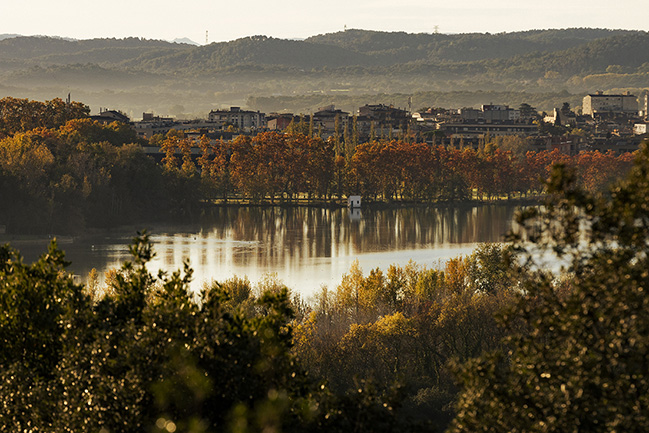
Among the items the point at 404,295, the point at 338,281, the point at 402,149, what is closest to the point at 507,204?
the point at 402,149

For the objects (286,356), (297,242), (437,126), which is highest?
(437,126)

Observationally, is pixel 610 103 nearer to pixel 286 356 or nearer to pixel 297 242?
pixel 297 242

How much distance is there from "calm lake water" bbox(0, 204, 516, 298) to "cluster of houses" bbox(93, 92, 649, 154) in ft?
80.8

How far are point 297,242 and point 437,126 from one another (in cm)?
7012

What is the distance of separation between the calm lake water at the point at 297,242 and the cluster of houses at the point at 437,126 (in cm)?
2462

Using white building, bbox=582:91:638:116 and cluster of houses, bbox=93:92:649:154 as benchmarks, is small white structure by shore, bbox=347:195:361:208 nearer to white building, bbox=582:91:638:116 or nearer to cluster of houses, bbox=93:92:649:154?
cluster of houses, bbox=93:92:649:154

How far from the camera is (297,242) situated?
48.8 meters

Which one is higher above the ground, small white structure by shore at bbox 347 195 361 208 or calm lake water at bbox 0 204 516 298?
small white structure by shore at bbox 347 195 361 208

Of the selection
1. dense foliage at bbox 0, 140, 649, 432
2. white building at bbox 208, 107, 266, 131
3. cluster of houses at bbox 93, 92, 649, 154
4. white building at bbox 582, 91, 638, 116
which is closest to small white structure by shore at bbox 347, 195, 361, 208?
cluster of houses at bbox 93, 92, 649, 154

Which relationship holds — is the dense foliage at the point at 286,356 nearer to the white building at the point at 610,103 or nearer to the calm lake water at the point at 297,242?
the calm lake water at the point at 297,242

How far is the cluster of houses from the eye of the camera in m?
98.8

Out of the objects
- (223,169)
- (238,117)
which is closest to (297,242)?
(223,169)

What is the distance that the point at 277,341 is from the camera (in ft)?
29.2

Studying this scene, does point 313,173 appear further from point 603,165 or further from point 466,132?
point 466,132
